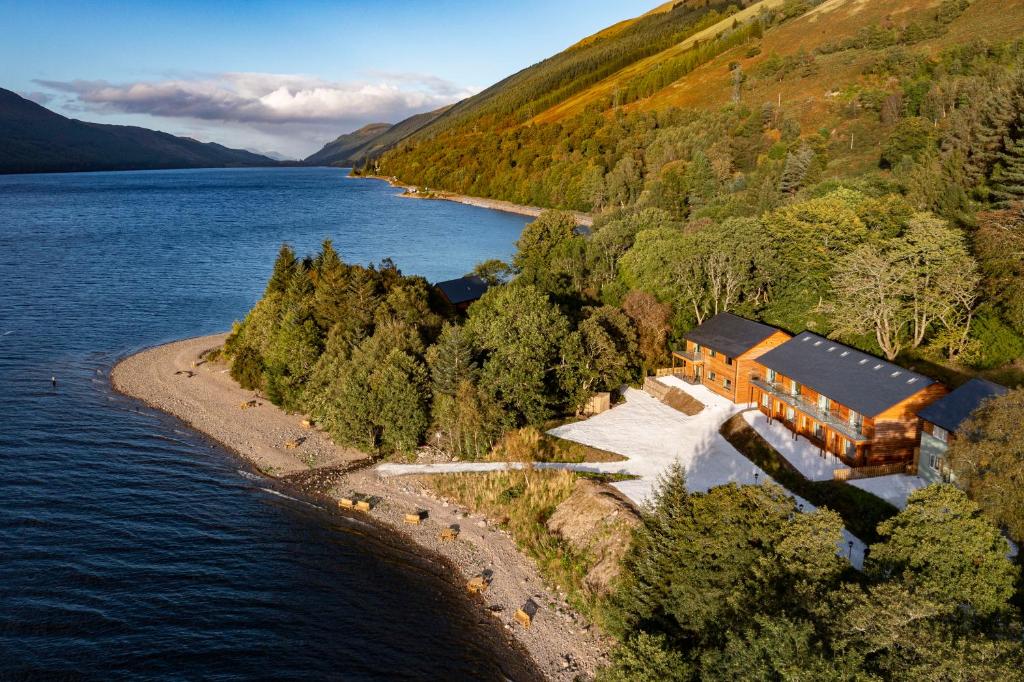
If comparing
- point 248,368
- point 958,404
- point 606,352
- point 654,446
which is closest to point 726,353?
point 606,352

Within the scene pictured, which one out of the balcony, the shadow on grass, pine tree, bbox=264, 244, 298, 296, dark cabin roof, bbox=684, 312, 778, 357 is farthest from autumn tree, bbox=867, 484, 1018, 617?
pine tree, bbox=264, 244, 298, 296

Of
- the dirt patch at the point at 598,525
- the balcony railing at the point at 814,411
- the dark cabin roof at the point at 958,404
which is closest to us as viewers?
the dirt patch at the point at 598,525

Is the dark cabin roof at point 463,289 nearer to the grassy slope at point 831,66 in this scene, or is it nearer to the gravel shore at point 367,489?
the gravel shore at point 367,489

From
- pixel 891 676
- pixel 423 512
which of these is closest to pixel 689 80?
pixel 423 512

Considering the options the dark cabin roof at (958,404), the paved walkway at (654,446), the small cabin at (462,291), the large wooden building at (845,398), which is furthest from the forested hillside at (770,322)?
the large wooden building at (845,398)

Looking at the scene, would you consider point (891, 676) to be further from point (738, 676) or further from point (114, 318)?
point (114, 318)
